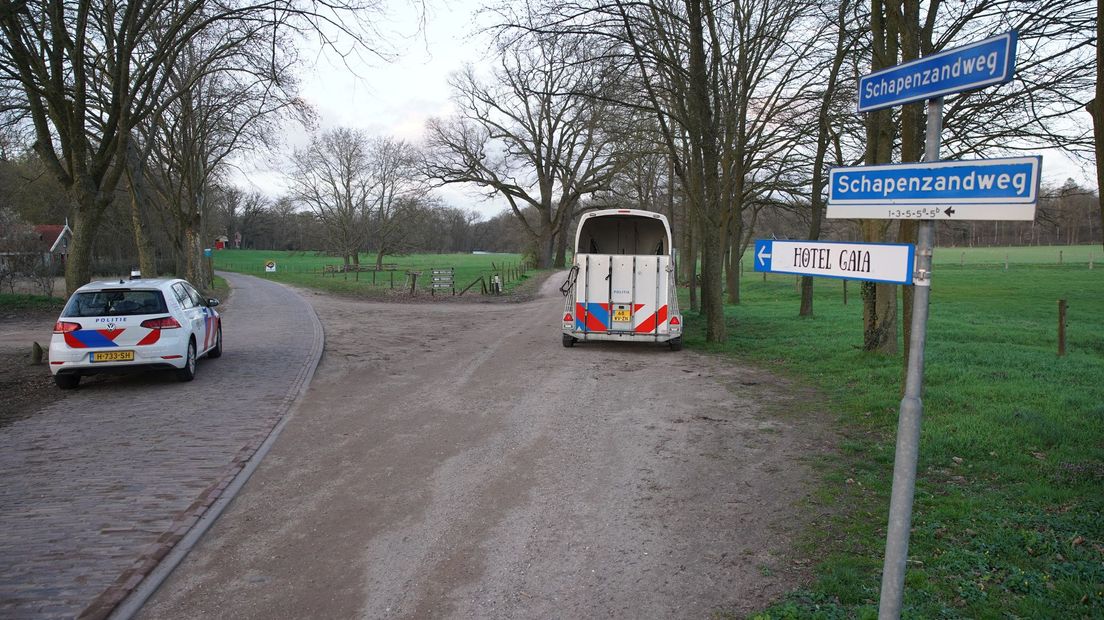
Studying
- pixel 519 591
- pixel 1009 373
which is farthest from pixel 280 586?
pixel 1009 373

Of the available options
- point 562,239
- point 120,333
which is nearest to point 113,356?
point 120,333

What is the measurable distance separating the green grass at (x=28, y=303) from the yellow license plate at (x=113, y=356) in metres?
15.7

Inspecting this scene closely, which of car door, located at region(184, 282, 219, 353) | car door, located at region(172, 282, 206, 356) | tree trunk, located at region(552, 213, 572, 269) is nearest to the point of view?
car door, located at region(172, 282, 206, 356)

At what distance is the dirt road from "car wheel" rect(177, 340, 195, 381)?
6.84ft

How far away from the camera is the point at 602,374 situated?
11672 mm

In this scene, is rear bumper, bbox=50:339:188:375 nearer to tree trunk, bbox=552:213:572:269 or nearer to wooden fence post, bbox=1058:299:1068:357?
wooden fence post, bbox=1058:299:1068:357

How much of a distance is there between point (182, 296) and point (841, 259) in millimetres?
11248

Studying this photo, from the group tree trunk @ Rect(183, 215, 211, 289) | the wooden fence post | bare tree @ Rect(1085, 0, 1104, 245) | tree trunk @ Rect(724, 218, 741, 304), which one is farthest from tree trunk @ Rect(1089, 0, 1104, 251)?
tree trunk @ Rect(183, 215, 211, 289)

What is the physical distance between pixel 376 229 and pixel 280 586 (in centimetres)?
6656

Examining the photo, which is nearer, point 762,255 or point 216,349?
point 762,255

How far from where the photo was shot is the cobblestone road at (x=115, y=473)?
4.38 metres

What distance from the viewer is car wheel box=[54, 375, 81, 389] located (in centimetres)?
1021

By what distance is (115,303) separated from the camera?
33.5 ft

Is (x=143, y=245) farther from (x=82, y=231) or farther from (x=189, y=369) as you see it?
(x=189, y=369)
